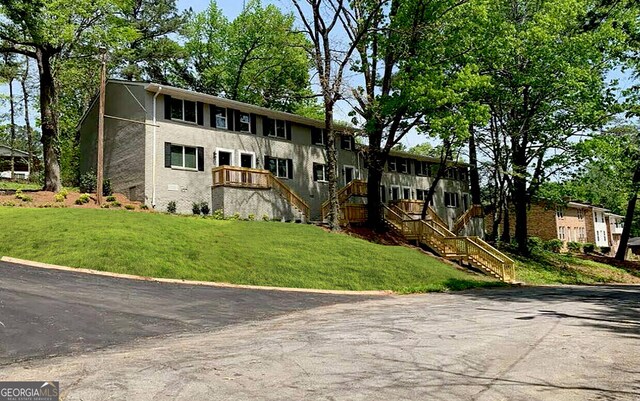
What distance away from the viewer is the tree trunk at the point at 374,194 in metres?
30.5

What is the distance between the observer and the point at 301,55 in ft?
141

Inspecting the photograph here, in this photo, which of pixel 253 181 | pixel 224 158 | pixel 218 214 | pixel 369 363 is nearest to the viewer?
pixel 369 363

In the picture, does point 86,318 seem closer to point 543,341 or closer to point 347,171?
point 543,341

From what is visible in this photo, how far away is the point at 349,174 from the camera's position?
37531 millimetres

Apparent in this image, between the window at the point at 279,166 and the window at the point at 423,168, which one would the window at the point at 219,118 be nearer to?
the window at the point at 279,166

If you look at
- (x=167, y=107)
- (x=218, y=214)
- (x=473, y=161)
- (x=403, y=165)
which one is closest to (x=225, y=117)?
(x=167, y=107)

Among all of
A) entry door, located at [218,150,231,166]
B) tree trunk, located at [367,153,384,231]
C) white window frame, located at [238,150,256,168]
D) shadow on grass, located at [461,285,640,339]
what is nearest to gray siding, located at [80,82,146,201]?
entry door, located at [218,150,231,166]

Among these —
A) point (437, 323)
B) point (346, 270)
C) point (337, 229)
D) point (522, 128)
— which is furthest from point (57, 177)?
point (522, 128)

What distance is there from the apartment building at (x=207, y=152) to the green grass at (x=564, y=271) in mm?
12391

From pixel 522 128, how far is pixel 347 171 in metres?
12.7

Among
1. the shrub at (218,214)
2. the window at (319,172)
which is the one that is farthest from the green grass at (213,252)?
the window at (319,172)

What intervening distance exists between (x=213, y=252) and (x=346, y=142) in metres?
20.9

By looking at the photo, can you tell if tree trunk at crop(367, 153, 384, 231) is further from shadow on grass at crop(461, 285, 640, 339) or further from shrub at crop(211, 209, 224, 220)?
shadow on grass at crop(461, 285, 640, 339)

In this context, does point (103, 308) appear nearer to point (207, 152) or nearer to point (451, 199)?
point (207, 152)
